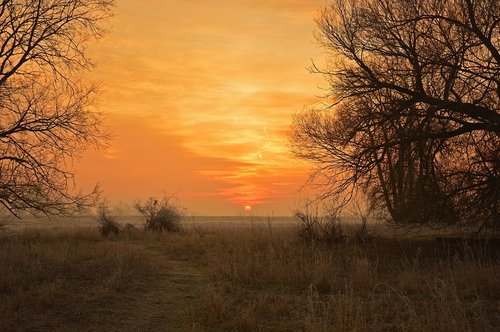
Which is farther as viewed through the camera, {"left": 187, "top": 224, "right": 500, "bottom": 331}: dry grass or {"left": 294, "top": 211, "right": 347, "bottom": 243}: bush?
{"left": 294, "top": 211, "right": 347, "bottom": 243}: bush

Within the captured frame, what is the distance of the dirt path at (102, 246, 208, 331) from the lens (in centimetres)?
636

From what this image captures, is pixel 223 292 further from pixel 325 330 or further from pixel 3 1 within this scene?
pixel 3 1

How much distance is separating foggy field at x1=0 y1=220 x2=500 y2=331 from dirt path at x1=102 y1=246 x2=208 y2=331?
0.02 metres

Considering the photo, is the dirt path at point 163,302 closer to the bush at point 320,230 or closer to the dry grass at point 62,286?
the dry grass at point 62,286

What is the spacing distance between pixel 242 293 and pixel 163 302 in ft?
4.44

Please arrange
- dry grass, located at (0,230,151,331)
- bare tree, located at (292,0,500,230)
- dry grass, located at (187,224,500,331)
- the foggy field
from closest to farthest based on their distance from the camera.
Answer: dry grass, located at (187,224,500,331)
the foggy field
dry grass, located at (0,230,151,331)
bare tree, located at (292,0,500,230)

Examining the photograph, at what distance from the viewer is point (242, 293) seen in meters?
7.86

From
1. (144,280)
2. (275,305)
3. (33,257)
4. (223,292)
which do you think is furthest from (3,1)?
(275,305)

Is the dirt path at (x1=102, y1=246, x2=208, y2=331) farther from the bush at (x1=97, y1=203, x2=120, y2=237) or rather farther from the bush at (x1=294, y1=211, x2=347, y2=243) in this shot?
the bush at (x1=97, y1=203, x2=120, y2=237)

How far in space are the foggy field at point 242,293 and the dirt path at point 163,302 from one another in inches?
0.7

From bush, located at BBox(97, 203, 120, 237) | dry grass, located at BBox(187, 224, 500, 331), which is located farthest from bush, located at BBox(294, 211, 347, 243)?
bush, located at BBox(97, 203, 120, 237)

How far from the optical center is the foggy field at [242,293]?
19.9ft

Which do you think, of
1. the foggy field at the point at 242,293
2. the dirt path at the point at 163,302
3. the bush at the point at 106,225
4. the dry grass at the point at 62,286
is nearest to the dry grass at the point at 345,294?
the foggy field at the point at 242,293

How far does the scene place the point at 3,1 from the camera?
12430 millimetres
